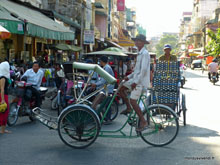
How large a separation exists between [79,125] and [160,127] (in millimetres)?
1428

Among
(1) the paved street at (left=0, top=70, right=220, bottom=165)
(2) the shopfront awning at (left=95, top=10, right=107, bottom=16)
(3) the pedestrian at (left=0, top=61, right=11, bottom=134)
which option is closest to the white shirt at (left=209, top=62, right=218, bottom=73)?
(1) the paved street at (left=0, top=70, right=220, bottom=165)

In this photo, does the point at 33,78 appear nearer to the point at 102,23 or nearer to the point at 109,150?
the point at 109,150

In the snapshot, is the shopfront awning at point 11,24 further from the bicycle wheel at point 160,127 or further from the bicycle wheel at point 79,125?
the bicycle wheel at point 160,127

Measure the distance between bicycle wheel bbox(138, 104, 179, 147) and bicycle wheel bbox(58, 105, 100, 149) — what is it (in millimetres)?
862

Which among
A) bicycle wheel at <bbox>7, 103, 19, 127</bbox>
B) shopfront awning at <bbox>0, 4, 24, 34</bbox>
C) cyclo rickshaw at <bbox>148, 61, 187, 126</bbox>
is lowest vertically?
bicycle wheel at <bbox>7, 103, 19, 127</bbox>

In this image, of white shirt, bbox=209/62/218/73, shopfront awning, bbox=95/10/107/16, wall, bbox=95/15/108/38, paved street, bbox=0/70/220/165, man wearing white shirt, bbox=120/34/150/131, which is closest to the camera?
paved street, bbox=0/70/220/165

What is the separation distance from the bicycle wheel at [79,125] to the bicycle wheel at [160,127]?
2.83 feet

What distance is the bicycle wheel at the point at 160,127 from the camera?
21.3ft

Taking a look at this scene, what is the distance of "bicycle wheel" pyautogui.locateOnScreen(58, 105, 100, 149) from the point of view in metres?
6.27

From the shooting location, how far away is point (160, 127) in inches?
259

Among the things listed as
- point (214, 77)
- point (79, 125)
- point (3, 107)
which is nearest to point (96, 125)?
point (79, 125)

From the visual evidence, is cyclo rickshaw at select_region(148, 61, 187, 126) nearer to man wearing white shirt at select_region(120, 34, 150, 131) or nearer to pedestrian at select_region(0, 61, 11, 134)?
man wearing white shirt at select_region(120, 34, 150, 131)

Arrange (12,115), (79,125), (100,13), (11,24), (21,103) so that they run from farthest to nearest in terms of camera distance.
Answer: (100,13) < (11,24) < (21,103) < (12,115) < (79,125)

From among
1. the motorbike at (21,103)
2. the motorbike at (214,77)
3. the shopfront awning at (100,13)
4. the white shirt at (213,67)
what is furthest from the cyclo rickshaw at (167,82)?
the shopfront awning at (100,13)
